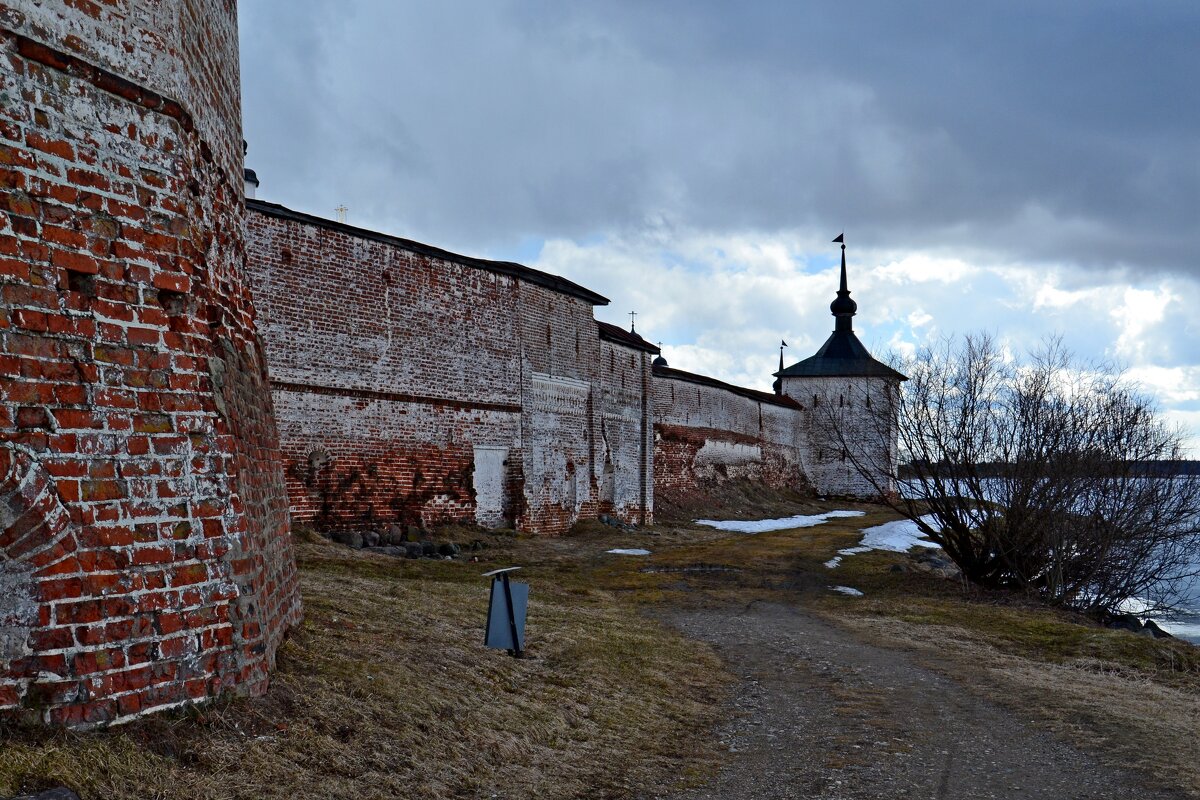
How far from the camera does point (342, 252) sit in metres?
15.9

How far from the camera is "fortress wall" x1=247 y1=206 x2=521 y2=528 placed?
594 inches

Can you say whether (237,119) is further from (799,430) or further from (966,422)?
(799,430)

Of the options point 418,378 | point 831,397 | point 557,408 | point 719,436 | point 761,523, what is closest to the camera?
point 418,378

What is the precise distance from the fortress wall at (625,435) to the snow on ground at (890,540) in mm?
6322

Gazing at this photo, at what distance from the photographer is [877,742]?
6.31 metres

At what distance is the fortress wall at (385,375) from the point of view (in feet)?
49.5

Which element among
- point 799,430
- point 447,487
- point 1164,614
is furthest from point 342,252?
point 799,430

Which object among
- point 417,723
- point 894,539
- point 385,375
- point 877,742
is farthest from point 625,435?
point 417,723

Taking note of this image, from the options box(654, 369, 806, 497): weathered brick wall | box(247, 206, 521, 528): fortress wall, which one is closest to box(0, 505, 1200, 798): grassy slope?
box(247, 206, 521, 528): fortress wall

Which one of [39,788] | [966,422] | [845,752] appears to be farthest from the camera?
[966,422]

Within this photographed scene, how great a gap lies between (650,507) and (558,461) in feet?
18.0

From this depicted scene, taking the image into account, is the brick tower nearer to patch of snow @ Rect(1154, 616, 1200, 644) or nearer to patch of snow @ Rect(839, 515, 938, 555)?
patch of snow @ Rect(839, 515, 938, 555)

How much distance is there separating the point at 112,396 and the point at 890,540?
21877mm

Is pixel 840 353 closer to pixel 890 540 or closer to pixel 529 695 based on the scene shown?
pixel 890 540
